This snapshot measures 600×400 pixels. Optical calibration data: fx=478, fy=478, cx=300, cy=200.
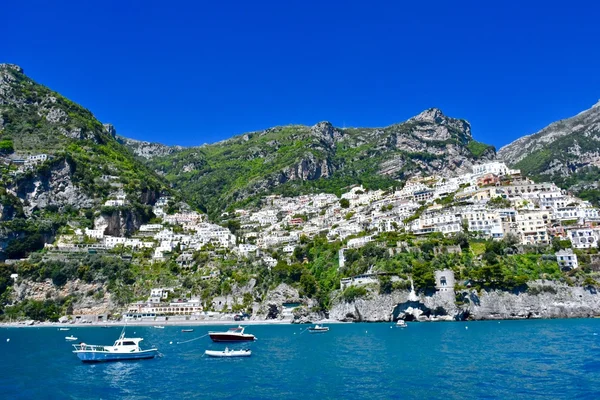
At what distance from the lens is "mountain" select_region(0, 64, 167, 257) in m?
102

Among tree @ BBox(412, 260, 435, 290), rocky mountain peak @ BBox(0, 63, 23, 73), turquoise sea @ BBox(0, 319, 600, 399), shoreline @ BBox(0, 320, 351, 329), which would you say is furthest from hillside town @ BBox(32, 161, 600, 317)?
rocky mountain peak @ BBox(0, 63, 23, 73)

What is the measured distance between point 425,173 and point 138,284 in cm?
11944

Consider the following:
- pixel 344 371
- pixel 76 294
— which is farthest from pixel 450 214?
pixel 76 294

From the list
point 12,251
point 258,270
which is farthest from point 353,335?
point 12,251

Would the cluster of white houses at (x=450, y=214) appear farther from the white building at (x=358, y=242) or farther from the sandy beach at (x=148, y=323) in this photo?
the sandy beach at (x=148, y=323)

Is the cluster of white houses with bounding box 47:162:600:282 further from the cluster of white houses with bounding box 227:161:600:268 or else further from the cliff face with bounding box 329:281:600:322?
the cliff face with bounding box 329:281:600:322

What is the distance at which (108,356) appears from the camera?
3747 centimetres

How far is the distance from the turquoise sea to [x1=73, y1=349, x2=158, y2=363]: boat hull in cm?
75

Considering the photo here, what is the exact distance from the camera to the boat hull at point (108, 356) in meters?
36.9

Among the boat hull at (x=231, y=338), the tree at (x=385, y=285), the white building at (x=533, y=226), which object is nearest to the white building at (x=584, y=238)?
the white building at (x=533, y=226)

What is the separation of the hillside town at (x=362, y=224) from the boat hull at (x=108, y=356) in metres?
42.5

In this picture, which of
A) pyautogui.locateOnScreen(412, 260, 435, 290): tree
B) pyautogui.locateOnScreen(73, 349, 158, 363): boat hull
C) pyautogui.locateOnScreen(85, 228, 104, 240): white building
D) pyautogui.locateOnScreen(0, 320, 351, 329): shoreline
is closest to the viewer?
pyautogui.locateOnScreen(73, 349, 158, 363): boat hull

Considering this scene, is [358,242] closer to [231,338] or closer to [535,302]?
[535,302]

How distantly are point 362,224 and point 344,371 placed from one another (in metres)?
74.0
